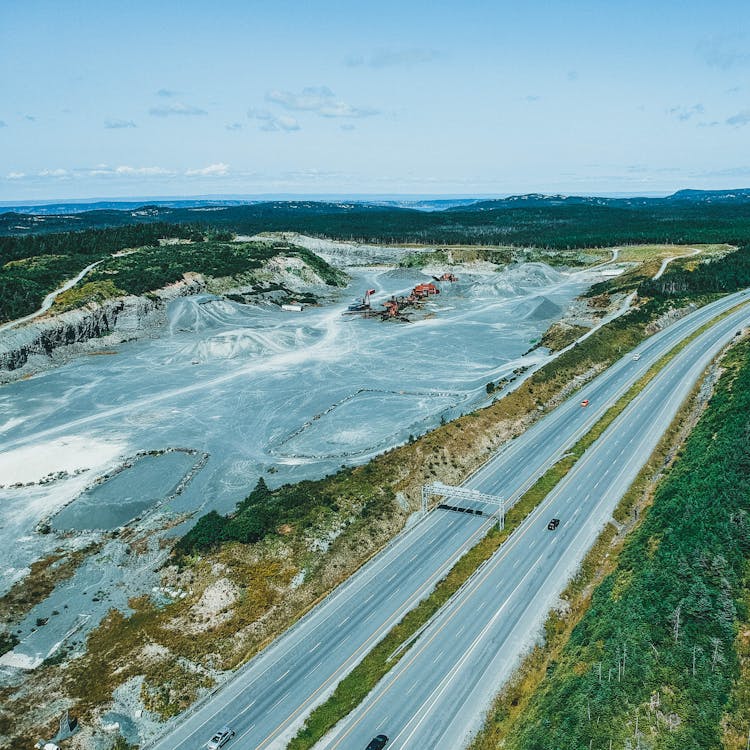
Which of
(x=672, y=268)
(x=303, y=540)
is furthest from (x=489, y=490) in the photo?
(x=672, y=268)

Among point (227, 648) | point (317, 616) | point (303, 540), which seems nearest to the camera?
point (227, 648)

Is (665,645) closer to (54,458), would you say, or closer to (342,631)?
(342,631)

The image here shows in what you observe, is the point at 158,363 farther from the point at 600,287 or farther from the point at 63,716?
the point at 600,287

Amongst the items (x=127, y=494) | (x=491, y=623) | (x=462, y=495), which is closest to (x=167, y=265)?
(x=127, y=494)

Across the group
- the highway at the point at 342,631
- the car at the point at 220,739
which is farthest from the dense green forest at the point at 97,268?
the car at the point at 220,739

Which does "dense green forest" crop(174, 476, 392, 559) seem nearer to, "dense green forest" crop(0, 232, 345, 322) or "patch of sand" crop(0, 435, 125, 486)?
"patch of sand" crop(0, 435, 125, 486)

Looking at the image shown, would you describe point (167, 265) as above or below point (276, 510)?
above
